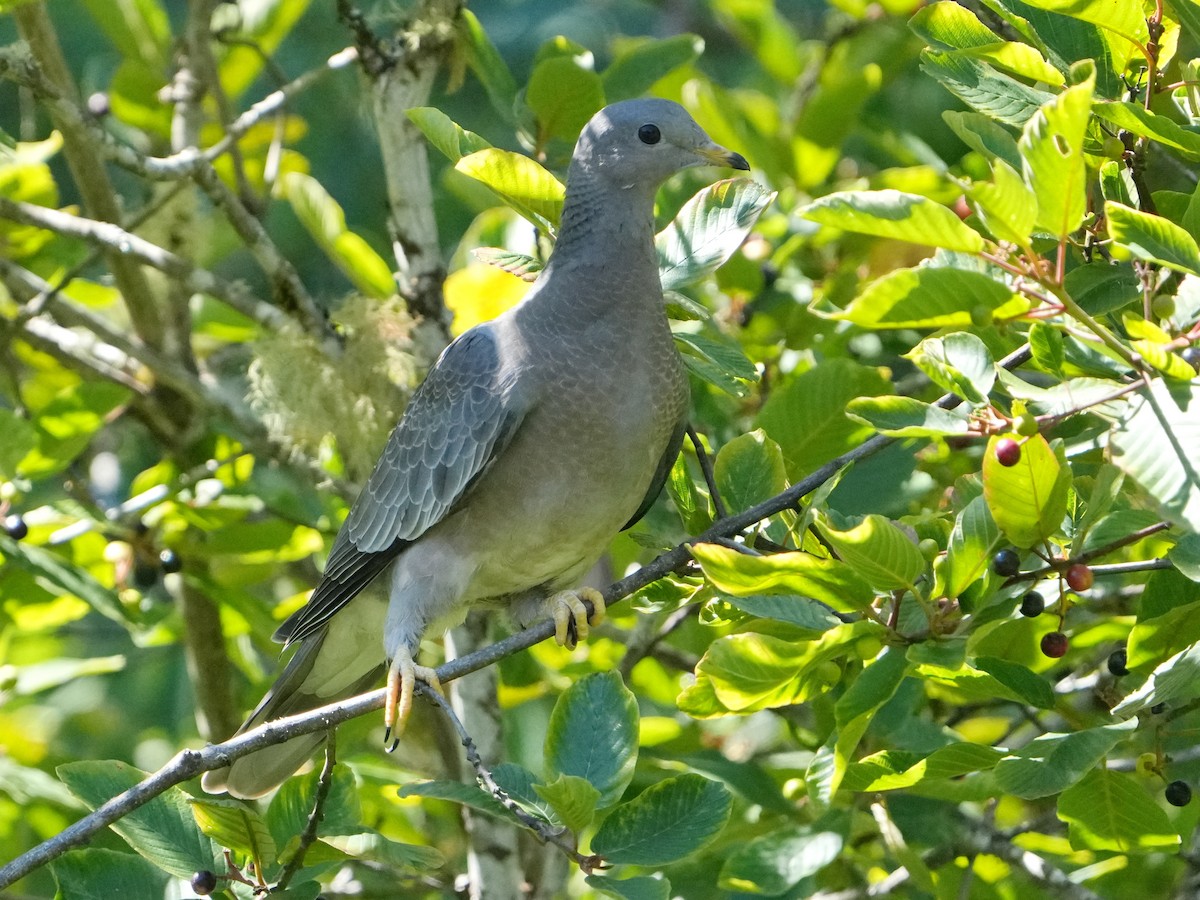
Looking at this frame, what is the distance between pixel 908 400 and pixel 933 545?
0.40m

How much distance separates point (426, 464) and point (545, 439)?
13.8 inches

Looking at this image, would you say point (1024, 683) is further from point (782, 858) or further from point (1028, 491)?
Answer: point (782, 858)

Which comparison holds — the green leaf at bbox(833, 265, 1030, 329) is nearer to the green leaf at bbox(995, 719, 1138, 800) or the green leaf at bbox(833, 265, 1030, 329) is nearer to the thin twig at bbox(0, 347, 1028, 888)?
the thin twig at bbox(0, 347, 1028, 888)

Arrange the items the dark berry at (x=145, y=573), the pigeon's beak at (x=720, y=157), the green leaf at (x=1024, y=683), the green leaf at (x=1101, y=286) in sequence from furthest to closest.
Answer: the dark berry at (x=145, y=573) < the pigeon's beak at (x=720, y=157) < the green leaf at (x=1101, y=286) < the green leaf at (x=1024, y=683)

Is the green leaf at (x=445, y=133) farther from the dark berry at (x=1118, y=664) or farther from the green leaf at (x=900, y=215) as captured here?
the dark berry at (x=1118, y=664)

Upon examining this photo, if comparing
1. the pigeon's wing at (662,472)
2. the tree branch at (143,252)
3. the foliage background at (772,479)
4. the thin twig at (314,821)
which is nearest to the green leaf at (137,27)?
the foliage background at (772,479)

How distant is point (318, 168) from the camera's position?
6.83m

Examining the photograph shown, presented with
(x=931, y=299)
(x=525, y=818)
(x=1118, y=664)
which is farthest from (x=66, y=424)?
(x=1118, y=664)

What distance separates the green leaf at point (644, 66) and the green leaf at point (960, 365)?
1951 mm

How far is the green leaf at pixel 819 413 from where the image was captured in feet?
10.0

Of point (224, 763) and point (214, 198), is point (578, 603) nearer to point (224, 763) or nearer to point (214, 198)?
point (224, 763)

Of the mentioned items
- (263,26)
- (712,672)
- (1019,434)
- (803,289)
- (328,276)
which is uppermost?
(263,26)

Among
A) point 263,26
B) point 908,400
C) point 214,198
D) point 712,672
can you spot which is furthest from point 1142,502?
point 263,26

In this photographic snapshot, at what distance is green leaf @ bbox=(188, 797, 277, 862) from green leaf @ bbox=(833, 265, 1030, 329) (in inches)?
54.1
